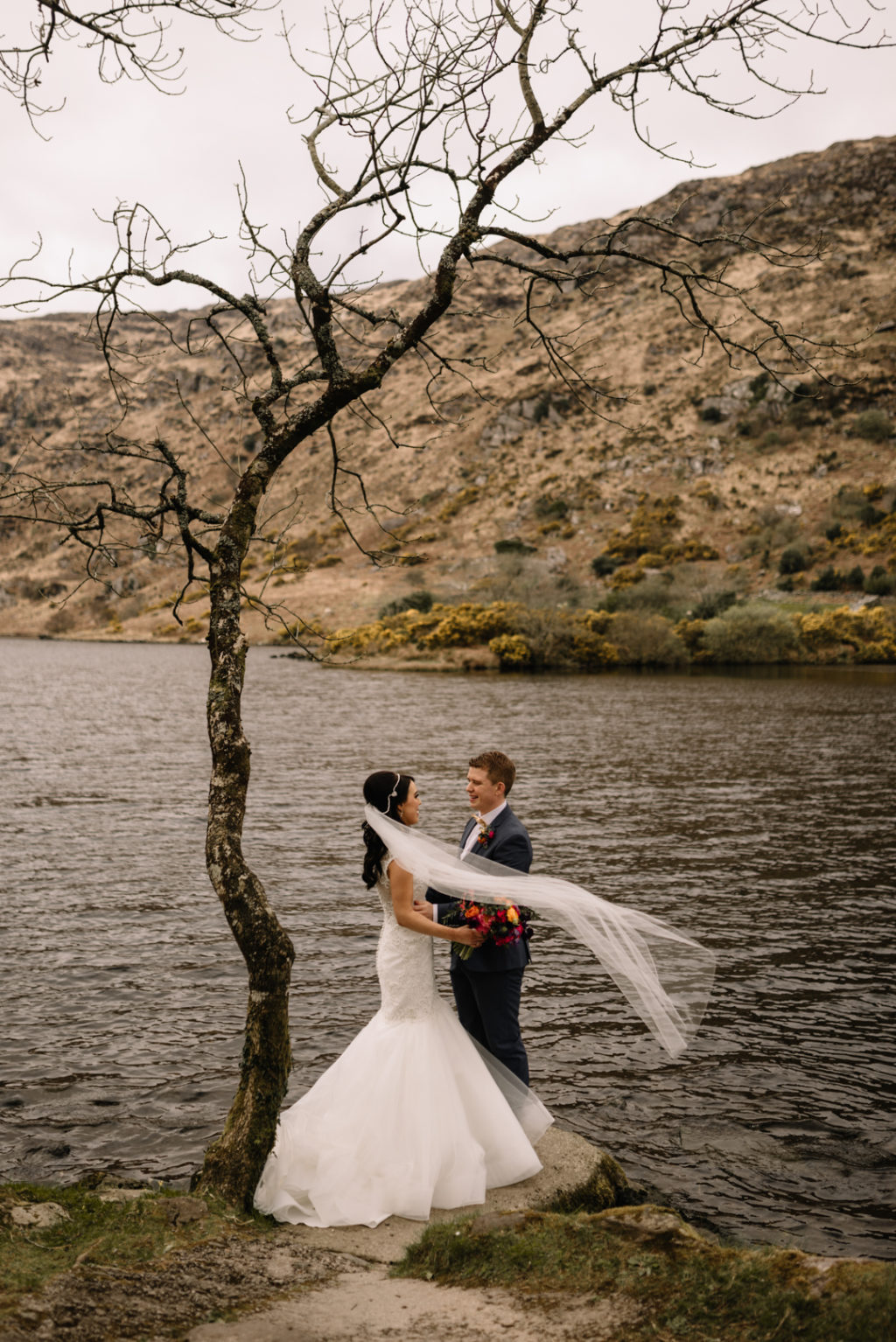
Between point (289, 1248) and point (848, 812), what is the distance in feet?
63.7

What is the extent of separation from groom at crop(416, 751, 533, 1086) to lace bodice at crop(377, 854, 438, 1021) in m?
0.25

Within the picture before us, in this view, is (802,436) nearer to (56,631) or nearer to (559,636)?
(559,636)

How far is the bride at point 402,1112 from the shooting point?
6523mm

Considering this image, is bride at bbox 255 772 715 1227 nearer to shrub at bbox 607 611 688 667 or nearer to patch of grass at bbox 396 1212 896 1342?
patch of grass at bbox 396 1212 896 1342

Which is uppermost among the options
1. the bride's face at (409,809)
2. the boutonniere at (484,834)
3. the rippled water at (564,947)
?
the bride's face at (409,809)

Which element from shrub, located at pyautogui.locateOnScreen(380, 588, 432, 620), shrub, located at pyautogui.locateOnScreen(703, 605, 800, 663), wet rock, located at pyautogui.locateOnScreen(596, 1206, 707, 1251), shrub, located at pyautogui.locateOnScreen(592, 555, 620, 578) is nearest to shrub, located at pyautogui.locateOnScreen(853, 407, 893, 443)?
shrub, located at pyautogui.locateOnScreen(592, 555, 620, 578)

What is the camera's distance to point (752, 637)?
70562 millimetres

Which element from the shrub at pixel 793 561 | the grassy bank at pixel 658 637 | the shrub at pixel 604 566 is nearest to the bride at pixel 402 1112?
the grassy bank at pixel 658 637

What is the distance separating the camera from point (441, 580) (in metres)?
107

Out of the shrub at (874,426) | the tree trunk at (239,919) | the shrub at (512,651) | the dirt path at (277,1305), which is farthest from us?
the shrub at (874,426)

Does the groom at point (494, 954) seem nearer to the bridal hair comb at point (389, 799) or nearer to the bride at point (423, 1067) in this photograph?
the bride at point (423, 1067)

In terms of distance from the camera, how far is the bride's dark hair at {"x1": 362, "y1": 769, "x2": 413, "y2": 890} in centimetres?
693

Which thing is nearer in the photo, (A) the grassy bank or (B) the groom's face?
(B) the groom's face

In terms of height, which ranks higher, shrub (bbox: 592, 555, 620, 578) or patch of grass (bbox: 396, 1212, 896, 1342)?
shrub (bbox: 592, 555, 620, 578)
